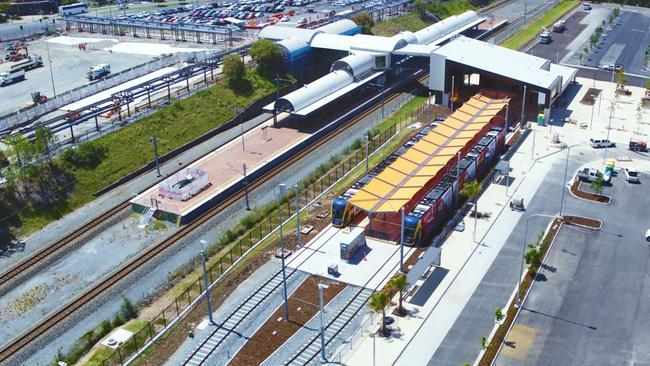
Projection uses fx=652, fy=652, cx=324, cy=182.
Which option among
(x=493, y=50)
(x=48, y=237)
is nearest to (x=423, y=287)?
(x=48, y=237)

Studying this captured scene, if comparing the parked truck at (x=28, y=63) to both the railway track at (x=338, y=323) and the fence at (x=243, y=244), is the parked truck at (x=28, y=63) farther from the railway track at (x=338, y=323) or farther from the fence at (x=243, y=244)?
the railway track at (x=338, y=323)

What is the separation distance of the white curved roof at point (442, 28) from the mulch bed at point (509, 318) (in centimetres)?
5386

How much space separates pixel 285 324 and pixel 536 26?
99198 mm

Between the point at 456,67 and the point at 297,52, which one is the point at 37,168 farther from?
the point at 456,67

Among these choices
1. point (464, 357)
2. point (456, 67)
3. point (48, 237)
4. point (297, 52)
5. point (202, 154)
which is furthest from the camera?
point (297, 52)

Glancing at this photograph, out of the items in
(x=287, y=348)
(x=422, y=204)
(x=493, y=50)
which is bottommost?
(x=287, y=348)

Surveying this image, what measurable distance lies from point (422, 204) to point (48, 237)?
97.7 ft

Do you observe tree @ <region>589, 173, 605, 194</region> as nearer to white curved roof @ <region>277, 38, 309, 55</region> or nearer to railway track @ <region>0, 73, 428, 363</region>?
railway track @ <region>0, 73, 428, 363</region>

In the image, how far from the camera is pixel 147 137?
66688 mm

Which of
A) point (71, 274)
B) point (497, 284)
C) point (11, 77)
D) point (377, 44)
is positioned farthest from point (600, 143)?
point (11, 77)

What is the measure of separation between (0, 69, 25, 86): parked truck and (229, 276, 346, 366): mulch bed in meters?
59.4

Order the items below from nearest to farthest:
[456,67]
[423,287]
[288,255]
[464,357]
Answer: [464,357] < [423,287] < [288,255] < [456,67]

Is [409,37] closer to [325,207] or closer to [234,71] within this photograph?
[234,71]

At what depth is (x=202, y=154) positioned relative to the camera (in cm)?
6619
